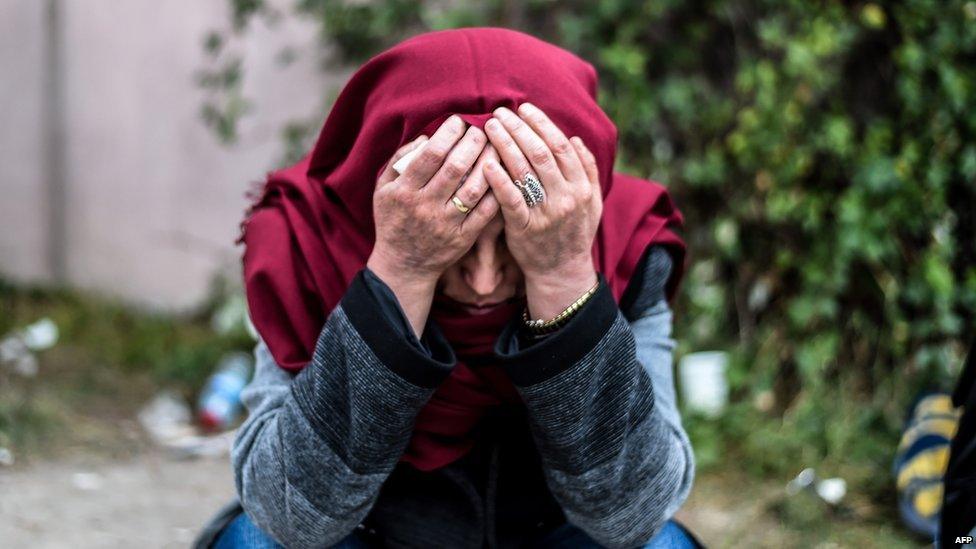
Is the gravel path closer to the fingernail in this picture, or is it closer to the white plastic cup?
the white plastic cup

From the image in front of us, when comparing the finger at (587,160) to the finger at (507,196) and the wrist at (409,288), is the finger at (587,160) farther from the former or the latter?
the wrist at (409,288)

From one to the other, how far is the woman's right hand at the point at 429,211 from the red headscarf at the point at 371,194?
0.30 ft

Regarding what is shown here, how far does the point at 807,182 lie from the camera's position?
324 centimetres

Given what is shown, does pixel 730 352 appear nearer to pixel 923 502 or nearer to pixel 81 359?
pixel 923 502

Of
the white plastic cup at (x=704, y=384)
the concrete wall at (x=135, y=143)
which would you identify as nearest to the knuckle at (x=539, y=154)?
the white plastic cup at (x=704, y=384)

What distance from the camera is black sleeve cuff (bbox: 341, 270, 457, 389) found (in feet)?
4.61

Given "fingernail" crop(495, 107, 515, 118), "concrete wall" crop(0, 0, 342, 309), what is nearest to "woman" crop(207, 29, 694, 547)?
"fingernail" crop(495, 107, 515, 118)

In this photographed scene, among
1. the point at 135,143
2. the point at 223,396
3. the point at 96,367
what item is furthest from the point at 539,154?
the point at 135,143

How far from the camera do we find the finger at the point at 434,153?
1.35 meters

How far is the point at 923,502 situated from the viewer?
2551 millimetres

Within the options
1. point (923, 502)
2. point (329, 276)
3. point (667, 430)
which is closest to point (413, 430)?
point (329, 276)

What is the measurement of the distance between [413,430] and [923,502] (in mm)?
1630

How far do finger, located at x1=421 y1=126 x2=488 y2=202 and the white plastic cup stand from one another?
6.78 feet

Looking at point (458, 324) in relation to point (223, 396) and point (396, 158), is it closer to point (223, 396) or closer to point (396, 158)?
point (396, 158)
